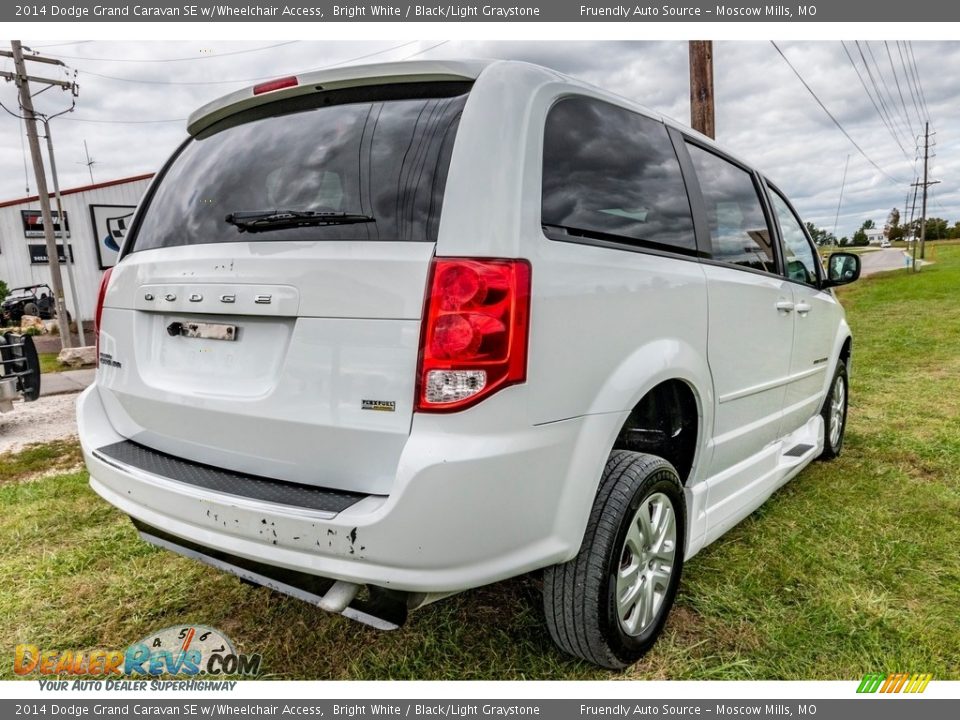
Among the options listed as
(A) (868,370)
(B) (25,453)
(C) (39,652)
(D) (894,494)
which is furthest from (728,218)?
(A) (868,370)

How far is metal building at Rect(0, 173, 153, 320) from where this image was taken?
1956 centimetres

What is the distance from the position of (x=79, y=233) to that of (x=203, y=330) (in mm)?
21294

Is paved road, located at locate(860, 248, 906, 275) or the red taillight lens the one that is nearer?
the red taillight lens

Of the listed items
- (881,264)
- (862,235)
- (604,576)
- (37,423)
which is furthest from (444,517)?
(862,235)

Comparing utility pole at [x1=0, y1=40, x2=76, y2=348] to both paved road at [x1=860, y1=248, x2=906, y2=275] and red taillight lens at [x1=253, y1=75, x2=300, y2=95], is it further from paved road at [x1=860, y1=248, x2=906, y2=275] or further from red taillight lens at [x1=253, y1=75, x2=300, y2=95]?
→ paved road at [x1=860, y1=248, x2=906, y2=275]

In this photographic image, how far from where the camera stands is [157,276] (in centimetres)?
222

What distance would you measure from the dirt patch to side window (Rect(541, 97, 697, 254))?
489 cm

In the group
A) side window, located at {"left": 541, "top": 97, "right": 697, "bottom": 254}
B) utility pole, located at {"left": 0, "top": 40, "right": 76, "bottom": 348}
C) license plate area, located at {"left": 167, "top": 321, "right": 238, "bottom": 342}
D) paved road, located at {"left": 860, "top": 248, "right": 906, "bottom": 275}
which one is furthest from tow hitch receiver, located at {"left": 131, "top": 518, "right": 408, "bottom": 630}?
paved road, located at {"left": 860, "top": 248, "right": 906, "bottom": 275}

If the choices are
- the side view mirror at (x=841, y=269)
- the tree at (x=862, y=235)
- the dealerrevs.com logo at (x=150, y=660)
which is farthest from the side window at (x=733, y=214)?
the tree at (x=862, y=235)

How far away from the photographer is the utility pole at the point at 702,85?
756 cm

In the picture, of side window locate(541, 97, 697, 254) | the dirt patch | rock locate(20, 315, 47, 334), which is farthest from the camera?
rock locate(20, 315, 47, 334)

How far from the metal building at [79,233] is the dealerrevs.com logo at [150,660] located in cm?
1948

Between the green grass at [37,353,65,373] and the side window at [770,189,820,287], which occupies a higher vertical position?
the side window at [770,189,820,287]

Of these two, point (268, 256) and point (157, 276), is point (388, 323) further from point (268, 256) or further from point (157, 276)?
point (157, 276)
